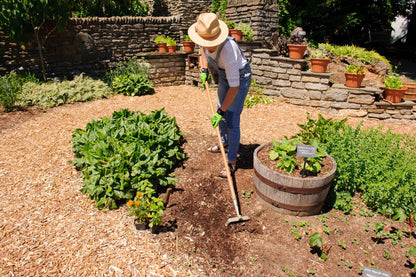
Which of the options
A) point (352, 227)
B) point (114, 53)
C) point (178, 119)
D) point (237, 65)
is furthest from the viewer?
point (114, 53)

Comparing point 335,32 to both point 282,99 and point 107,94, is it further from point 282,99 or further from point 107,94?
point 107,94

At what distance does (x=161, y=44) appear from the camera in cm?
898

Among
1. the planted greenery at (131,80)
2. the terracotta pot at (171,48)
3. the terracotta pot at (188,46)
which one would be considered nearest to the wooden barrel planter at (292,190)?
the planted greenery at (131,80)

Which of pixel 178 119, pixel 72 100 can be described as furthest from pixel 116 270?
pixel 72 100

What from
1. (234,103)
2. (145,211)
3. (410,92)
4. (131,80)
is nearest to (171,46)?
(131,80)

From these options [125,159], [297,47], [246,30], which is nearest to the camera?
[125,159]

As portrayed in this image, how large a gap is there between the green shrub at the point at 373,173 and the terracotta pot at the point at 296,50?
134 inches

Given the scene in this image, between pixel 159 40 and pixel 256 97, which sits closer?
pixel 256 97

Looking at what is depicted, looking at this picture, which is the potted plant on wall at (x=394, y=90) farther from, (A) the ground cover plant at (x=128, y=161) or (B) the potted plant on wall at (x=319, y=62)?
(A) the ground cover plant at (x=128, y=161)

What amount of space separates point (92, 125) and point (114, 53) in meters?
5.68

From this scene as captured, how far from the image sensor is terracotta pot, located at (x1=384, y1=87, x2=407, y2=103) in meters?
5.94

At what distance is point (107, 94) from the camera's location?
771 centimetres

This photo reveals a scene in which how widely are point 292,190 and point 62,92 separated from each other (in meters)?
6.48

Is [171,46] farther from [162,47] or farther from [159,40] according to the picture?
[159,40]
